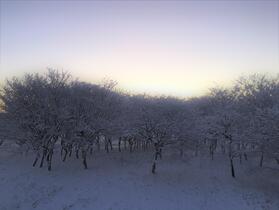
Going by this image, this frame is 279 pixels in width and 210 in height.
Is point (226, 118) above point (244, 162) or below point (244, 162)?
above

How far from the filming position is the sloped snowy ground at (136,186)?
3283cm

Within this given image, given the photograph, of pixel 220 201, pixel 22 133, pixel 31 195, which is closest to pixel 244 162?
pixel 220 201

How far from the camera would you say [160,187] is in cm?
3722

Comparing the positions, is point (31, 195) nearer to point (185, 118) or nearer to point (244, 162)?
point (185, 118)

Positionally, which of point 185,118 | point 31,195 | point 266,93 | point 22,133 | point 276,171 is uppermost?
point 266,93

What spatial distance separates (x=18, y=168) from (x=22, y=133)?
18.5 ft

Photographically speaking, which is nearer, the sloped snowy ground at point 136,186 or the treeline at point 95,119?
the sloped snowy ground at point 136,186

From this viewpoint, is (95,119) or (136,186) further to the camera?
(95,119)

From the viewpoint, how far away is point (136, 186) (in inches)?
1463

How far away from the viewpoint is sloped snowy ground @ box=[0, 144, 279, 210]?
1292 inches

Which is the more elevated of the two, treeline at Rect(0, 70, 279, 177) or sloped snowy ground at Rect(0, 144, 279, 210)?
treeline at Rect(0, 70, 279, 177)

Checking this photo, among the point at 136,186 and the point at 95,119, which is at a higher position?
the point at 95,119

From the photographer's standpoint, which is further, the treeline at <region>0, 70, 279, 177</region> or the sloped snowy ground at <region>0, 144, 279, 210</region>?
the treeline at <region>0, 70, 279, 177</region>

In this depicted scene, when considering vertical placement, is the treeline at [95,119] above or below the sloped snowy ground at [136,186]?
above
